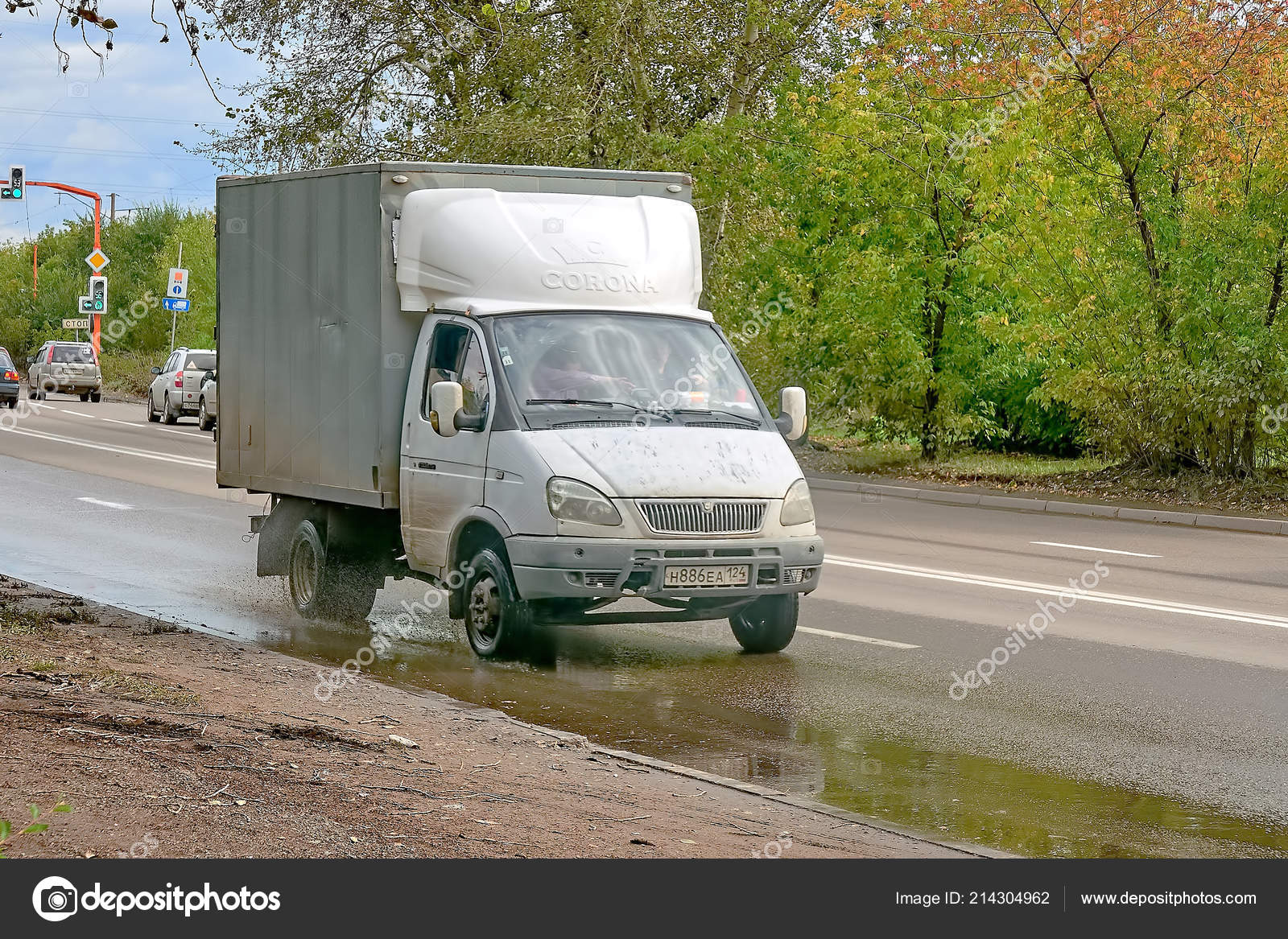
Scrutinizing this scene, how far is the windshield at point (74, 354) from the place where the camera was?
2077 inches

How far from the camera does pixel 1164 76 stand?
21.7 metres

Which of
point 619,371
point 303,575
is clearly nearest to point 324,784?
point 619,371

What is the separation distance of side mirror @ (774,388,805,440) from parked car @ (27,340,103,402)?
45461 mm

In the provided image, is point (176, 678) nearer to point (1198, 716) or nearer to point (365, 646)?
point (365, 646)

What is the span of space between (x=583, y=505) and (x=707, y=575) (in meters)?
0.81

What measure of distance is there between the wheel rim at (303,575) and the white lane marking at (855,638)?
3.46 metres

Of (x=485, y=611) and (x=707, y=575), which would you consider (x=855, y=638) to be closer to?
(x=707, y=575)

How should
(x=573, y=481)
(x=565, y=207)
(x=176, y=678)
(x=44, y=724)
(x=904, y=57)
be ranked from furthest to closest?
(x=904, y=57) → (x=565, y=207) → (x=573, y=481) → (x=176, y=678) → (x=44, y=724)

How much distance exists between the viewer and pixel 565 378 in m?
9.83

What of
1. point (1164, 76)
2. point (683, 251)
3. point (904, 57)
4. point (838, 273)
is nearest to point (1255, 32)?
point (1164, 76)

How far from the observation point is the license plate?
9.16 metres

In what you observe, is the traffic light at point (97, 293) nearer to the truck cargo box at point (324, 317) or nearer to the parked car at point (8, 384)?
the parked car at point (8, 384)

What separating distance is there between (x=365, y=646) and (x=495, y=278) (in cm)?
254

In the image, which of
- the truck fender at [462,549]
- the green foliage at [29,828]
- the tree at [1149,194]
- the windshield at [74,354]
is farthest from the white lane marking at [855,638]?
the windshield at [74,354]
